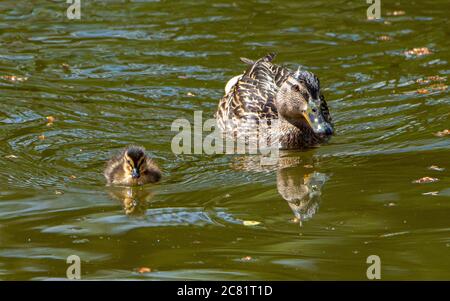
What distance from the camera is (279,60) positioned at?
12172mm

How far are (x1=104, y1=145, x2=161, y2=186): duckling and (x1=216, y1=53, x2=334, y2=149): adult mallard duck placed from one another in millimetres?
1811

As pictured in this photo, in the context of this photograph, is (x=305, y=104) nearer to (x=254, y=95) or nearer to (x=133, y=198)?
(x=254, y=95)

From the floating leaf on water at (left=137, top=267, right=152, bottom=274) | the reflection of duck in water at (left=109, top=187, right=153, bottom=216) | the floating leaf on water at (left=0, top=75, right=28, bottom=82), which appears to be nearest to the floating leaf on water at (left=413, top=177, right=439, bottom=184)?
the reflection of duck in water at (left=109, top=187, right=153, bottom=216)

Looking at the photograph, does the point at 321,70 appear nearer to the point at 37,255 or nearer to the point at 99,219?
the point at 99,219

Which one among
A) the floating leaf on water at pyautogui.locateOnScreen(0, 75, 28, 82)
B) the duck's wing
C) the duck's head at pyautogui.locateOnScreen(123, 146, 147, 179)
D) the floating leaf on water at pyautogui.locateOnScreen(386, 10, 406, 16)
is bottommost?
the duck's head at pyautogui.locateOnScreen(123, 146, 147, 179)

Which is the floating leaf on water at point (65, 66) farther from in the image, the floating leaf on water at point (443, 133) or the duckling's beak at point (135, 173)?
the floating leaf on water at point (443, 133)

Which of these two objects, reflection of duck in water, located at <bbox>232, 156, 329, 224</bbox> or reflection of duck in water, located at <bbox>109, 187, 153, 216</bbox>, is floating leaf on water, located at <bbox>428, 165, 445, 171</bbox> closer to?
reflection of duck in water, located at <bbox>232, 156, 329, 224</bbox>

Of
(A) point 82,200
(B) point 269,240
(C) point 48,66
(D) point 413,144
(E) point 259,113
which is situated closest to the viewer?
(B) point 269,240

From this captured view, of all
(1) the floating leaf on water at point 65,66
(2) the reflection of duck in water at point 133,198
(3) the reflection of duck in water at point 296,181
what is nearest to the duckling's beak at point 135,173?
(2) the reflection of duck in water at point 133,198

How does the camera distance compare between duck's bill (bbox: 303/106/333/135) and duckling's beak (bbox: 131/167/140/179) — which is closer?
duckling's beak (bbox: 131/167/140/179)

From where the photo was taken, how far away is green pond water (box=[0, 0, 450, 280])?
6543mm

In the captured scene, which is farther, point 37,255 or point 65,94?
point 65,94

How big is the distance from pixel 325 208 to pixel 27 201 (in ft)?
7.40

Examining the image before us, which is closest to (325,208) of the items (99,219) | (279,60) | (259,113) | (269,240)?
(269,240)
